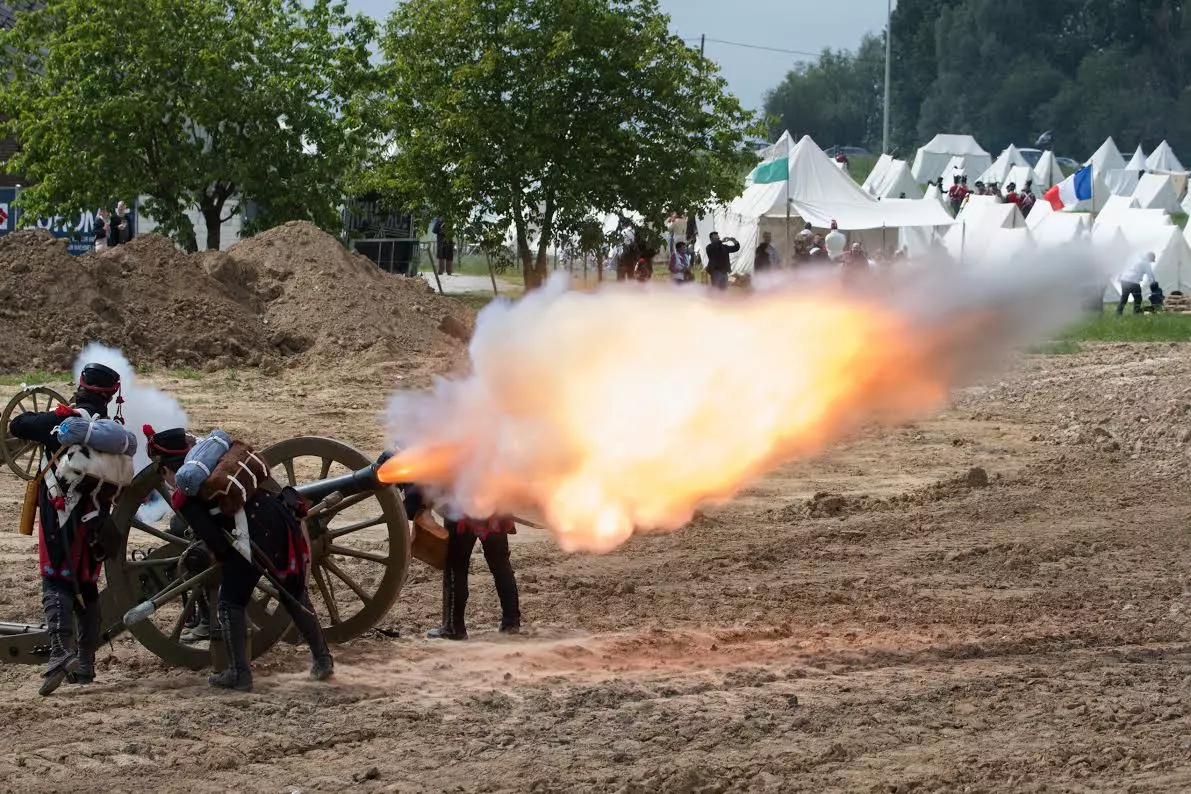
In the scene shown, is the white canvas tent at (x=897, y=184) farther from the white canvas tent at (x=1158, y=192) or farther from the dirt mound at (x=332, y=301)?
the dirt mound at (x=332, y=301)

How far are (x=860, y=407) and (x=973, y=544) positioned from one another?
310 cm

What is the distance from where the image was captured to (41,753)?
24.8 feet

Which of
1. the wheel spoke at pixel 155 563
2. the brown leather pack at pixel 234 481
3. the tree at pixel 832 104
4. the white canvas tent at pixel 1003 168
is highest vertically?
the tree at pixel 832 104

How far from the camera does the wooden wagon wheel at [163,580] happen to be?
8703mm

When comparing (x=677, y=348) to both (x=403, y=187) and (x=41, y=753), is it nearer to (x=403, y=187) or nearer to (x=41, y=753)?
(x=41, y=753)

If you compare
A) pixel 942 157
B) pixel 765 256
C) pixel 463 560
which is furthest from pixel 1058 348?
pixel 942 157

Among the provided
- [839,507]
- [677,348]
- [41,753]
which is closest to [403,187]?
[839,507]

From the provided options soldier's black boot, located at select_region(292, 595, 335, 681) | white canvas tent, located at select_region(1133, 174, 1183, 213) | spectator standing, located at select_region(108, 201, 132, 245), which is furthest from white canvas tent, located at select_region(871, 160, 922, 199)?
soldier's black boot, located at select_region(292, 595, 335, 681)

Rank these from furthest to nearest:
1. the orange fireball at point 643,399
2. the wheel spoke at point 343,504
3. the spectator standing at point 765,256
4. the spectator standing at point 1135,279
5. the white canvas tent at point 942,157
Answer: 1. the white canvas tent at point 942,157
2. the spectator standing at point 1135,279
3. the spectator standing at point 765,256
4. the orange fireball at point 643,399
5. the wheel spoke at point 343,504

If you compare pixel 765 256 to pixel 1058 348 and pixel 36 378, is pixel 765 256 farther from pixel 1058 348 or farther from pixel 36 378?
pixel 36 378

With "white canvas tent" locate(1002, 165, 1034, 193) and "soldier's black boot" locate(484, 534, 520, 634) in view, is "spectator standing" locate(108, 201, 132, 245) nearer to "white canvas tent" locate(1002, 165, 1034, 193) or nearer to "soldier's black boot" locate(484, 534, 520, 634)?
"soldier's black boot" locate(484, 534, 520, 634)

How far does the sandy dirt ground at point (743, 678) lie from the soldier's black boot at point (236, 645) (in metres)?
0.11

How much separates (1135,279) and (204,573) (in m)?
27.5

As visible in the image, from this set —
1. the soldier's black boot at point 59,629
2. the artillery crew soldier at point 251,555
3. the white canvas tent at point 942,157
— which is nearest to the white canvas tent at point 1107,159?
the white canvas tent at point 942,157
